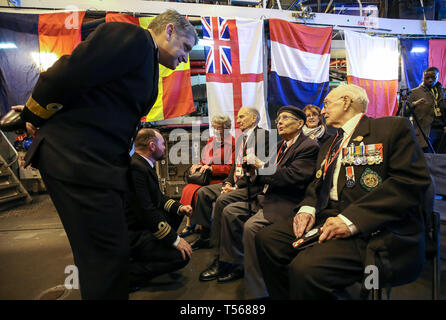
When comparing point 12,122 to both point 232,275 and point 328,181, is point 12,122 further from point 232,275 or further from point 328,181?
point 232,275

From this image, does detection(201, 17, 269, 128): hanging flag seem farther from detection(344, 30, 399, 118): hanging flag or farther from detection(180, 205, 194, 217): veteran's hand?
detection(180, 205, 194, 217): veteran's hand

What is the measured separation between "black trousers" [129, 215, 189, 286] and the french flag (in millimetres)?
3529

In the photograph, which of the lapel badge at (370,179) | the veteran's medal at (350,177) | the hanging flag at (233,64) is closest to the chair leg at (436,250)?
the lapel badge at (370,179)

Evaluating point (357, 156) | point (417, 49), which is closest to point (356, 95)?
point (357, 156)

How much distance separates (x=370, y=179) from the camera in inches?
56.9

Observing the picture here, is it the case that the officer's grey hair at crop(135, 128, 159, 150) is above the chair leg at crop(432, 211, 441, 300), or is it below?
above

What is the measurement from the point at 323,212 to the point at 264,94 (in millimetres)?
3493

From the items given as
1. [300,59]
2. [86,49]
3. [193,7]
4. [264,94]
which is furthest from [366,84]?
[86,49]

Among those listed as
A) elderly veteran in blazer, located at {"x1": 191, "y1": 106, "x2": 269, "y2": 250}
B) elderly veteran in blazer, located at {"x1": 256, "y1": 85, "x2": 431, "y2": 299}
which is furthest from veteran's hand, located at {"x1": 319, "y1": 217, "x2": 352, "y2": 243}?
elderly veteran in blazer, located at {"x1": 191, "y1": 106, "x2": 269, "y2": 250}

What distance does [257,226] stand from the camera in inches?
77.7

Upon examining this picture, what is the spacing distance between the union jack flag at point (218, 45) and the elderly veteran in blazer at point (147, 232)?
2753 mm

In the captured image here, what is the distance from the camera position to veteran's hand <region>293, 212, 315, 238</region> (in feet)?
5.24

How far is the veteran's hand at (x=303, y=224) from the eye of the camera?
160 centimetres
